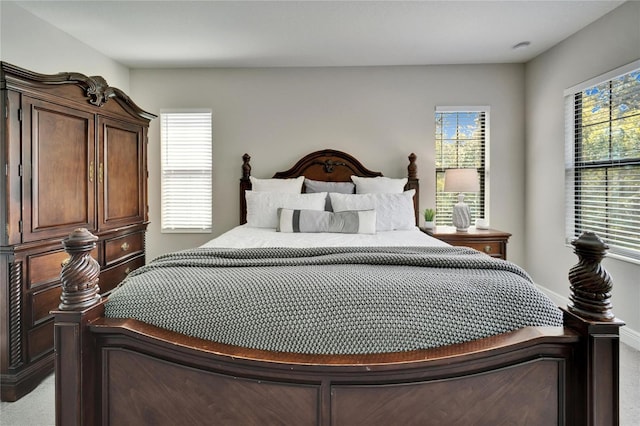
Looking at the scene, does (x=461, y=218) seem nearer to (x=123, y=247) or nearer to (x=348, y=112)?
(x=348, y=112)

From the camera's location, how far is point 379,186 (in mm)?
3443

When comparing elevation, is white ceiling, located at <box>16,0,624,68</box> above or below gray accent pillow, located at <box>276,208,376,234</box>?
above

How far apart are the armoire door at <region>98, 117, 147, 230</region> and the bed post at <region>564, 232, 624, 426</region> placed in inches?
116

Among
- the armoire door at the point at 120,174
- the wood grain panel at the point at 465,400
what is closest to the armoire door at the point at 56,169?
the armoire door at the point at 120,174

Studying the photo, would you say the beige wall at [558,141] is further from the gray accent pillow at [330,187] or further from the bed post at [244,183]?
the bed post at [244,183]

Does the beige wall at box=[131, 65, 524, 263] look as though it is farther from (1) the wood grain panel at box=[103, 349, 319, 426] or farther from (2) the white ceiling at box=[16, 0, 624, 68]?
(1) the wood grain panel at box=[103, 349, 319, 426]

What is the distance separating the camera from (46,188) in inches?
83.4

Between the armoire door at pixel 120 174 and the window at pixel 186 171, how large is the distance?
74cm

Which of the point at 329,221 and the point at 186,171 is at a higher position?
the point at 186,171

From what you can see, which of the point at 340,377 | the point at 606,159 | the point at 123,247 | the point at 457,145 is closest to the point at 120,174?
the point at 123,247

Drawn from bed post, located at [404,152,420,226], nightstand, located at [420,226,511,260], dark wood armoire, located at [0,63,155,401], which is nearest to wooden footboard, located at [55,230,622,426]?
dark wood armoire, located at [0,63,155,401]

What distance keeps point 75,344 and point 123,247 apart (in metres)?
1.99

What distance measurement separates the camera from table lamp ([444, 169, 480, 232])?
3381mm

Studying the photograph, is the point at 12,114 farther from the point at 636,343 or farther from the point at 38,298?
the point at 636,343
